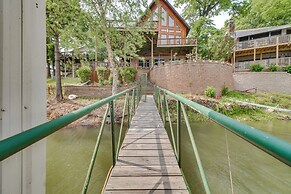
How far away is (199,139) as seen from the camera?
6793 millimetres

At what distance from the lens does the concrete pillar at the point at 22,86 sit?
65 centimetres

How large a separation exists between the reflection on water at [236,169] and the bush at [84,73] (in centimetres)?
1060

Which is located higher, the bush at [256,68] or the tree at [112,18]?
the tree at [112,18]

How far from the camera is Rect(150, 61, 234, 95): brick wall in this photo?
13648 millimetres

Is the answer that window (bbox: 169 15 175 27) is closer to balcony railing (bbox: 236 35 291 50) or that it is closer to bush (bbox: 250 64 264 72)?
balcony railing (bbox: 236 35 291 50)

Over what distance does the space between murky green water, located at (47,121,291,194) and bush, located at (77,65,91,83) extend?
27.4ft

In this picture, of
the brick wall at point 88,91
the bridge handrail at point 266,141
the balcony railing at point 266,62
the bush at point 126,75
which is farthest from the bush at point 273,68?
the bridge handrail at point 266,141

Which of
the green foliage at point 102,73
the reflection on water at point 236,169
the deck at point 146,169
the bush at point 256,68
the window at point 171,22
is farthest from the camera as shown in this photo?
the window at point 171,22

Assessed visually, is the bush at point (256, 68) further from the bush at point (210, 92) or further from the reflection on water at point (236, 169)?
the reflection on water at point (236, 169)

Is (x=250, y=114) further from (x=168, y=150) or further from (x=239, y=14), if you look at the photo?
(x=239, y=14)

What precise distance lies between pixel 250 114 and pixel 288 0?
18.0m

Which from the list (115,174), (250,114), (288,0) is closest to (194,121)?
(250,114)

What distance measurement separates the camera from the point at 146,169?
7.33 feet

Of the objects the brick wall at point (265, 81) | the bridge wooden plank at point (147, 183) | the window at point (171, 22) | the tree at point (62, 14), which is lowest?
the bridge wooden plank at point (147, 183)
